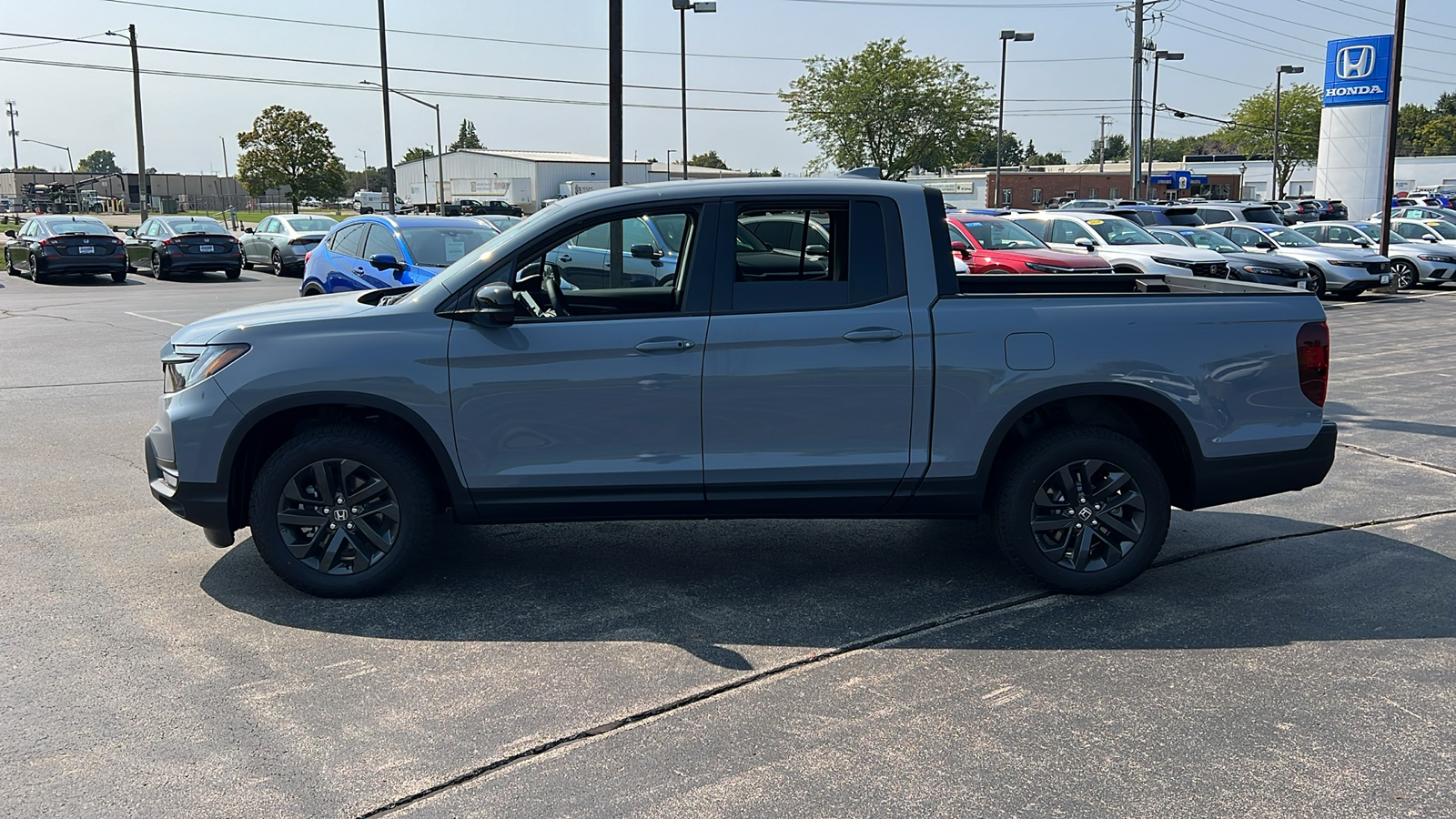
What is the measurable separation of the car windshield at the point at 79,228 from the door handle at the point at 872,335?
25884 millimetres

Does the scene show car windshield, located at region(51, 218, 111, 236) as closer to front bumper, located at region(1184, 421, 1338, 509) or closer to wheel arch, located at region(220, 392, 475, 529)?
wheel arch, located at region(220, 392, 475, 529)

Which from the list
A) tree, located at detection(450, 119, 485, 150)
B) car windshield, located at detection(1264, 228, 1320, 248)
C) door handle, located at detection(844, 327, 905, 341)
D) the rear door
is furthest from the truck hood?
tree, located at detection(450, 119, 485, 150)

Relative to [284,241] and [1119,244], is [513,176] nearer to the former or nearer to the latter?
[284,241]

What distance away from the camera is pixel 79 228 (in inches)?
1055

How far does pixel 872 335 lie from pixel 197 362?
3022mm

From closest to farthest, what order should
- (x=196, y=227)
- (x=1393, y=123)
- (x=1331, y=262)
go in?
(x=1331, y=262)
(x=1393, y=123)
(x=196, y=227)

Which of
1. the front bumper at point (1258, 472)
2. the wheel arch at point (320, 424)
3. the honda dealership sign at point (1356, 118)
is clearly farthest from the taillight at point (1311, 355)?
the honda dealership sign at point (1356, 118)

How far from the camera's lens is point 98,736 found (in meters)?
3.98

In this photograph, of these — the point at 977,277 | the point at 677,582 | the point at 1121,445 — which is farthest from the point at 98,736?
the point at 977,277

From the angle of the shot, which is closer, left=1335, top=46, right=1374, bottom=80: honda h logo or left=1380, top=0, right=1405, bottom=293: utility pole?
left=1380, top=0, right=1405, bottom=293: utility pole

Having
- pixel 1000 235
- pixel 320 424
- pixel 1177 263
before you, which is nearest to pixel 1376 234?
pixel 1177 263

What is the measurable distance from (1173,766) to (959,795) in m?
0.75

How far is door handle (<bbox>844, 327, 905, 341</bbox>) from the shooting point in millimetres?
5125

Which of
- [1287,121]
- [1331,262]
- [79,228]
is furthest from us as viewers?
[1287,121]
